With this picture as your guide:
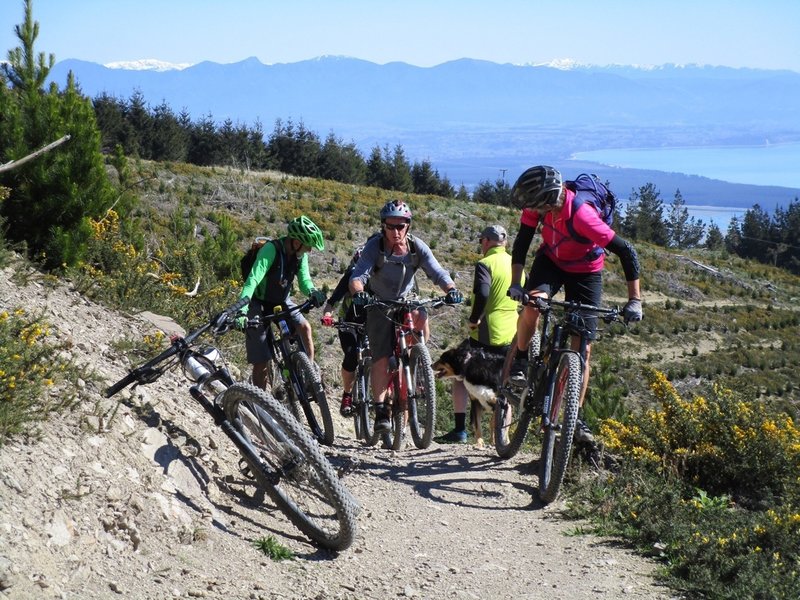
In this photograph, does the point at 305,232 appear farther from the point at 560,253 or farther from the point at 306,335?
the point at 560,253

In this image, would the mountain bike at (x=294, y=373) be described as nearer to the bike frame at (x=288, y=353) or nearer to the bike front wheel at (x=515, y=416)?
the bike frame at (x=288, y=353)

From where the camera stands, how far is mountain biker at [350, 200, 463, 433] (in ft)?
22.6

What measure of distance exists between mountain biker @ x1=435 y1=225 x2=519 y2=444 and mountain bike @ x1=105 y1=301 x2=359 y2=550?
2962mm

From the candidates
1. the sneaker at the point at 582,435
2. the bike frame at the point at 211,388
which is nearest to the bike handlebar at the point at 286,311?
the bike frame at the point at 211,388

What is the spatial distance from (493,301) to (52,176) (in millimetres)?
4427

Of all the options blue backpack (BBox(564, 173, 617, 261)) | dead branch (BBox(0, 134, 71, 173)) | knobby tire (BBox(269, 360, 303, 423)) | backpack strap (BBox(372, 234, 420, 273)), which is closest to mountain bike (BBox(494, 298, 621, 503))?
blue backpack (BBox(564, 173, 617, 261))

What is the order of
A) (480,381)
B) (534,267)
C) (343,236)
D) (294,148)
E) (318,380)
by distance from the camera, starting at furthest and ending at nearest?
(294,148) < (343,236) < (480,381) < (318,380) < (534,267)

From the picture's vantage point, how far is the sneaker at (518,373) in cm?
676

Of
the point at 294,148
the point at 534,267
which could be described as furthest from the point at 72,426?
the point at 294,148

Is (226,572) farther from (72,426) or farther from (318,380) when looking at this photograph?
(318,380)

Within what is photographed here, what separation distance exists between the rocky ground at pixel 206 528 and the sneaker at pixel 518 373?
76cm

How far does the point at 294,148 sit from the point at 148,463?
63305mm

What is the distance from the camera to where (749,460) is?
22.2ft

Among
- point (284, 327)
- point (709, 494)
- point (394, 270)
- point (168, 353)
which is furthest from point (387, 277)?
point (709, 494)
